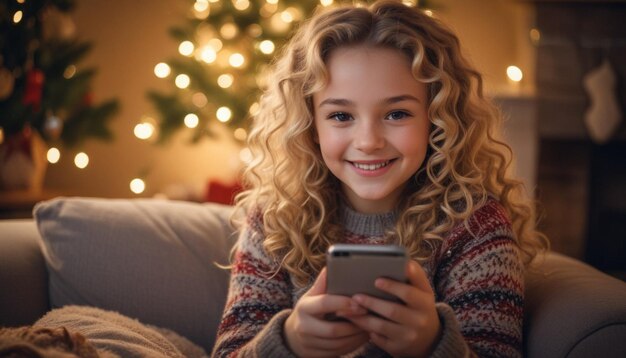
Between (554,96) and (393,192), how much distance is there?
2.25 m

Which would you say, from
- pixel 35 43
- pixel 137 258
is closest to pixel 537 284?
pixel 137 258

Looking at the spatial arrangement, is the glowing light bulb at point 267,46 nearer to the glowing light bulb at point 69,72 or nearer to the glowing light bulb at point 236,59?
the glowing light bulb at point 236,59

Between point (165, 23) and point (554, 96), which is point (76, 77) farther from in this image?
point (554, 96)

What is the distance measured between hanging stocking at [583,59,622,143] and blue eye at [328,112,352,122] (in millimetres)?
2366

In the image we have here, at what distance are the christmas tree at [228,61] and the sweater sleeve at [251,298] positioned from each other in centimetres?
181

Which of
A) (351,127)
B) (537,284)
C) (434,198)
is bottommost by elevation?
(537,284)

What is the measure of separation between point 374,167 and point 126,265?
28.5 inches

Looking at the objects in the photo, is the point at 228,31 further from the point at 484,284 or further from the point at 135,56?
the point at 484,284

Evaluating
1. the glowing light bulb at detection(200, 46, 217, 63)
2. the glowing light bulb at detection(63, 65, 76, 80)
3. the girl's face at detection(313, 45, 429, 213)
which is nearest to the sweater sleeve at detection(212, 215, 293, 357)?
the girl's face at detection(313, 45, 429, 213)

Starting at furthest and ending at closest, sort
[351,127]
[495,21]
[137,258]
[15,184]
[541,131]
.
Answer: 1. [495,21]
2. [541,131]
3. [15,184]
4. [137,258]
5. [351,127]

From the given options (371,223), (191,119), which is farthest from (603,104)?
(371,223)

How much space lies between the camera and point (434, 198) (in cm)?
148

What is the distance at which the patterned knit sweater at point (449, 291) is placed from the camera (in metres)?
1.22

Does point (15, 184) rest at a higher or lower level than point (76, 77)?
lower
